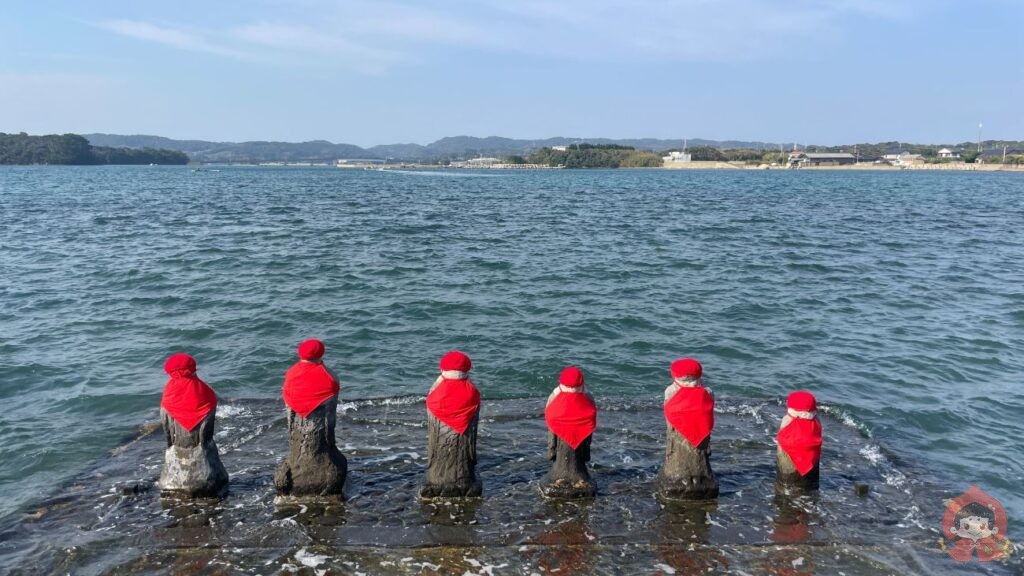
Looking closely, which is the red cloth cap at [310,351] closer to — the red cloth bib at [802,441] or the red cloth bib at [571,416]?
the red cloth bib at [571,416]

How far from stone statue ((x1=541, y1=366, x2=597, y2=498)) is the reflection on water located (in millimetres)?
252

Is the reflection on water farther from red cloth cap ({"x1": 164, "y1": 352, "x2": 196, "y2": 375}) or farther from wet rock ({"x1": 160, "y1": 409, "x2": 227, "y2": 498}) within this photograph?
red cloth cap ({"x1": 164, "y1": 352, "x2": 196, "y2": 375})

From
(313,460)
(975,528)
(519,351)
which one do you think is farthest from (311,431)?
(519,351)

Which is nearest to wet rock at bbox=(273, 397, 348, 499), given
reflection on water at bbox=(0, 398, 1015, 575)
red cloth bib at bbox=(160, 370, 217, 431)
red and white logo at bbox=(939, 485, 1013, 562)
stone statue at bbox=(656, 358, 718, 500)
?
reflection on water at bbox=(0, 398, 1015, 575)

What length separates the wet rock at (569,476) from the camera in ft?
33.1

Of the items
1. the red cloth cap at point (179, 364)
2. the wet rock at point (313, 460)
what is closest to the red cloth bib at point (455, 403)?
the wet rock at point (313, 460)

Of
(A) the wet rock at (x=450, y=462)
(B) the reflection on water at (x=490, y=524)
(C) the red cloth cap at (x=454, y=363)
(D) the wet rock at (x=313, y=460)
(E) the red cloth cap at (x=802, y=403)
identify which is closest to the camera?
(B) the reflection on water at (x=490, y=524)

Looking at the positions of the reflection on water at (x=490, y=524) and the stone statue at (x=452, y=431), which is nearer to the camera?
the reflection on water at (x=490, y=524)

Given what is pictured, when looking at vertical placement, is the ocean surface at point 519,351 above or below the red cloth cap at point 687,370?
below

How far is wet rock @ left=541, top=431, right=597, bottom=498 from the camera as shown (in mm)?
10086

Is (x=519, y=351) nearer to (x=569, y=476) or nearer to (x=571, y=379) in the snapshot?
(x=569, y=476)

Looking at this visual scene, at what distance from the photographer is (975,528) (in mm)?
10289

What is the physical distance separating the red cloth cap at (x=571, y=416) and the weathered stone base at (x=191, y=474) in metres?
5.17

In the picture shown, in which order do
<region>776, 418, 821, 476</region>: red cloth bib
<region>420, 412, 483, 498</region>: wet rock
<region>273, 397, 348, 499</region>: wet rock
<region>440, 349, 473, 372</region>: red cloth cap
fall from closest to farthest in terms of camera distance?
1. <region>440, 349, 473, 372</region>: red cloth cap
2. <region>273, 397, 348, 499</region>: wet rock
3. <region>420, 412, 483, 498</region>: wet rock
4. <region>776, 418, 821, 476</region>: red cloth bib
